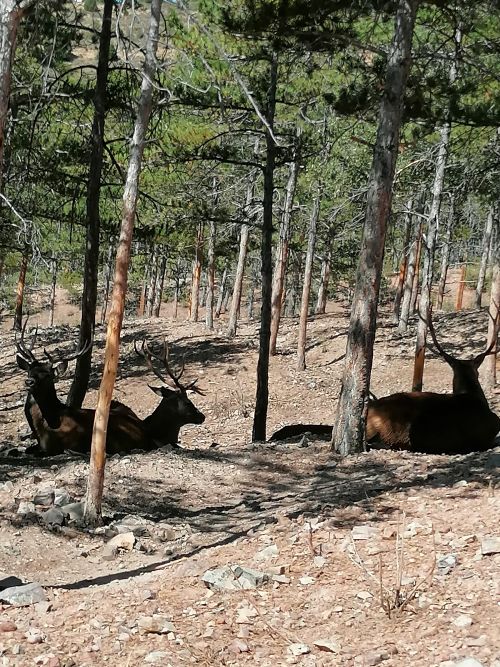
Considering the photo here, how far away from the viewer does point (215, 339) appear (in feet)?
87.9

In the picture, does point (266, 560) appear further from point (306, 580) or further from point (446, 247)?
point (446, 247)

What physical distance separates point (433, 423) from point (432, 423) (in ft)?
0.05

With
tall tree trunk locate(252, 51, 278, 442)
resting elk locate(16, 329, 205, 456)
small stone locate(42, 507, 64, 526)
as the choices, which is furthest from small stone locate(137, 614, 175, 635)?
tall tree trunk locate(252, 51, 278, 442)

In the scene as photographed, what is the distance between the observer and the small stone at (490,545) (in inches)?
219

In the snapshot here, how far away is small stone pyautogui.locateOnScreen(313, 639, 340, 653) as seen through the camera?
4684 mm

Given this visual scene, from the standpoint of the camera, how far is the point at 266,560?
6.07 metres

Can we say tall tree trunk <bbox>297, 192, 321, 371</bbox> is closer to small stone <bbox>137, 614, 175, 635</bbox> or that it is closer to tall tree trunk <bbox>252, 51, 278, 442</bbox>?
tall tree trunk <bbox>252, 51, 278, 442</bbox>

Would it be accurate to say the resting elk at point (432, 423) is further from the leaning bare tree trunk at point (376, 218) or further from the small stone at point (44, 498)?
the small stone at point (44, 498)

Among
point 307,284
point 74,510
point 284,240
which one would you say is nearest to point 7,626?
point 74,510

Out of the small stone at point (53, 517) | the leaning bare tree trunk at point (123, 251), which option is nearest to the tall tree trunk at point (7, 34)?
the leaning bare tree trunk at point (123, 251)

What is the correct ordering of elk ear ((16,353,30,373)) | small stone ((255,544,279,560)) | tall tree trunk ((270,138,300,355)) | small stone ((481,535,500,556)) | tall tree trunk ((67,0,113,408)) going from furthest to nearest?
1. tall tree trunk ((270,138,300,355))
2. tall tree trunk ((67,0,113,408))
3. elk ear ((16,353,30,373))
4. small stone ((255,544,279,560))
5. small stone ((481,535,500,556))

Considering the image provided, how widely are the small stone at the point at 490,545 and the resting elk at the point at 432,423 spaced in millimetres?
4704

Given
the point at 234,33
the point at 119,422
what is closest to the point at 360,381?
the point at 119,422

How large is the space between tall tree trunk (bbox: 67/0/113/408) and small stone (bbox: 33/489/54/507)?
177 inches
